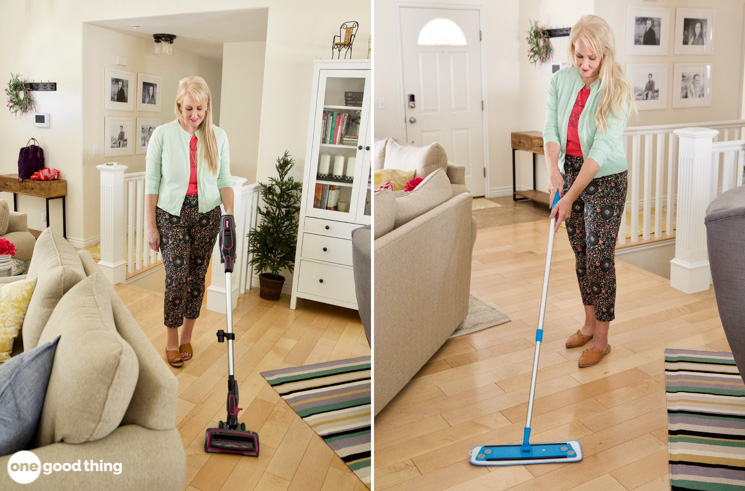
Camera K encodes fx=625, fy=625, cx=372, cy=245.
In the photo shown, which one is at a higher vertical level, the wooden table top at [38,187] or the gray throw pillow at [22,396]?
the wooden table top at [38,187]

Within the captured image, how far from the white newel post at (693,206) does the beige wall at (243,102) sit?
2.61m

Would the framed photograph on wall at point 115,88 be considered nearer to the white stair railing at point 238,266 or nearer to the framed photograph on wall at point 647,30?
the white stair railing at point 238,266

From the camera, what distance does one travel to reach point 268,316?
1.82 meters

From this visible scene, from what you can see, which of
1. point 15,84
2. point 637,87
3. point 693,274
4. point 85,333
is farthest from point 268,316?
point 637,87

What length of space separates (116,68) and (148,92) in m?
0.20

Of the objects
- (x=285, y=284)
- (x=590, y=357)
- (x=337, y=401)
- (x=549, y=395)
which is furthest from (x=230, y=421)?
(x=590, y=357)

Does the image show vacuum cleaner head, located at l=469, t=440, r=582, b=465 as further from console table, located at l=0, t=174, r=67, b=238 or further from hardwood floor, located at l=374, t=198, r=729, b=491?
console table, located at l=0, t=174, r=67, b=238

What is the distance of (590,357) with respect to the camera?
8.30 ft

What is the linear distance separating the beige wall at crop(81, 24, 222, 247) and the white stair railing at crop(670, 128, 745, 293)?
8.99ft

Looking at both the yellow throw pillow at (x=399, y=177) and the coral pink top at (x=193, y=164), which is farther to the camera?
the yellow throw pillow at (x=399, y=177)

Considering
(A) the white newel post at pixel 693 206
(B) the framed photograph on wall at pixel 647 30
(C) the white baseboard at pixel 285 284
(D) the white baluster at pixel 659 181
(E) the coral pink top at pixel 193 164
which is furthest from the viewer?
(B) the framed photograph on wall at pixel 647 30

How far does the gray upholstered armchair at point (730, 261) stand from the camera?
1573 mm

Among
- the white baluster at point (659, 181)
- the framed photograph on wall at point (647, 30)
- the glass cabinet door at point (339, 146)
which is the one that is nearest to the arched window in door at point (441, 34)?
the glass cabinet door at point (339, 146)

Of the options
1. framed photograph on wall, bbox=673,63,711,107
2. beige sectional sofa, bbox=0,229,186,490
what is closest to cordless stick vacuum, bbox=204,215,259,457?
beige sectional sofa, bbox=0,229,186,490
